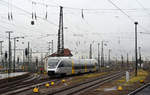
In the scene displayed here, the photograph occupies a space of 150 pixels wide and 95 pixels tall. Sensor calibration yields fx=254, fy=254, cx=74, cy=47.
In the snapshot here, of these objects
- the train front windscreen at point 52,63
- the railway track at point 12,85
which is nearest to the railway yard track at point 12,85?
the railway track at point 12,85

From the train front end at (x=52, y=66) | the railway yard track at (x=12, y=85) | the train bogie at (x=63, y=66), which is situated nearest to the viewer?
the railway yard track at (x=12, y=85)

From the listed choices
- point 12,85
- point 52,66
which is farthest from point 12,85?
point 52,66

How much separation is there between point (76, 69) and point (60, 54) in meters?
4.67

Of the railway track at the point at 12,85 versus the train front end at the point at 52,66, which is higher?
the train front end at the point at 52,66

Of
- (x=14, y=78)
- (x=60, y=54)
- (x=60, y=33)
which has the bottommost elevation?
(x=14, y=78)

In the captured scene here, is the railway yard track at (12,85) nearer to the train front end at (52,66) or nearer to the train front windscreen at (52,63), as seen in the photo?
the train front end at (52,66)

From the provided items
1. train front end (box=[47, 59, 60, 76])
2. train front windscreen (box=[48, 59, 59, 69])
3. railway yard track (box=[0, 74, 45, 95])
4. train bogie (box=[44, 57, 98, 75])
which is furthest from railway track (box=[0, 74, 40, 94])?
train front windscreen (box=[48, 59, 59, 69])

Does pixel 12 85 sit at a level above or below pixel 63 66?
below

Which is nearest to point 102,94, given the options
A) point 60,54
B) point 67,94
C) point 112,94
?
point 112,94

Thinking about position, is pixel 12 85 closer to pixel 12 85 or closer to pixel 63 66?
pixel 12 85

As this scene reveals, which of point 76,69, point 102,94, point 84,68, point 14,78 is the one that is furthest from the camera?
point 84,68

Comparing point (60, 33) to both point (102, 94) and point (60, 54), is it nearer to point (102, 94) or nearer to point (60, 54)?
point (60, 54)

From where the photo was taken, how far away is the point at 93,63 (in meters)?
60.8

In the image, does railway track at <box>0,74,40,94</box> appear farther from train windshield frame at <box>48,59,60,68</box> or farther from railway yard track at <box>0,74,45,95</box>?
train windshield frame at <box>48,59,60,68</box>
